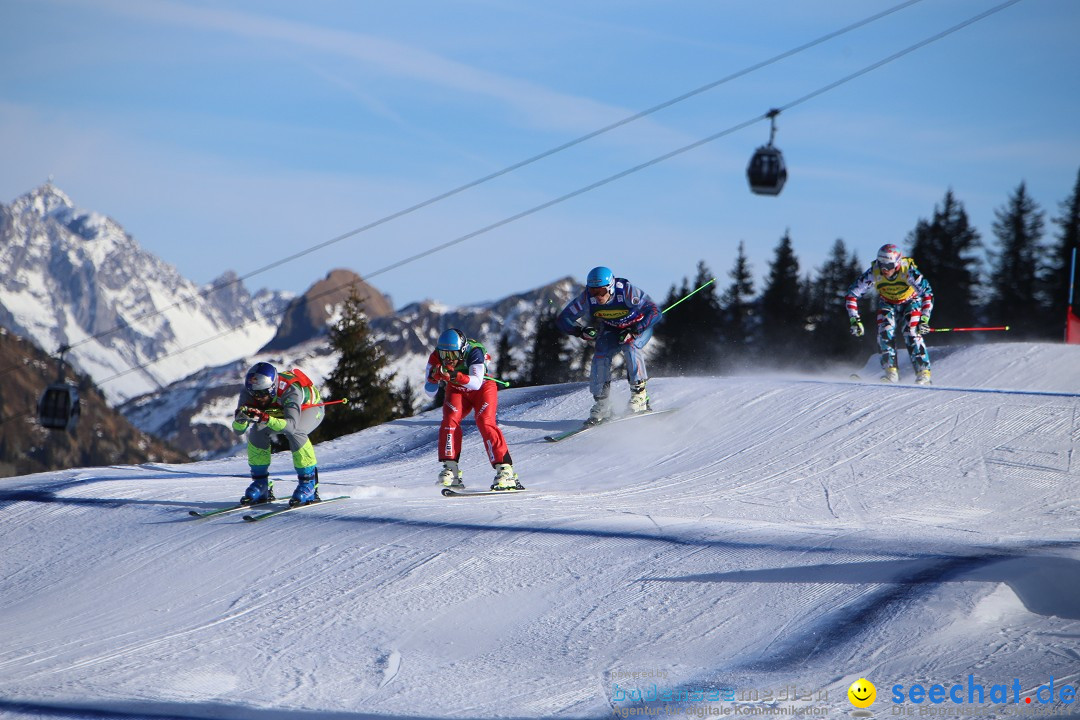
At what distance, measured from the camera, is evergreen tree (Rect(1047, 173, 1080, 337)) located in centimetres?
4469

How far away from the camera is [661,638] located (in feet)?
23.4

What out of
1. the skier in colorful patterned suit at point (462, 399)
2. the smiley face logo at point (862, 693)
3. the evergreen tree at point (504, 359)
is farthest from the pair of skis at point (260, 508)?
the evergreen tree at point (504, 359)

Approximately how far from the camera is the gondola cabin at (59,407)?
15594 mm

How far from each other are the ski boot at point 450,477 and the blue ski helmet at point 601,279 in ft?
11.1

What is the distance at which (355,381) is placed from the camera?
3766cm

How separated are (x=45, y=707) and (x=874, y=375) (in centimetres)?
1619

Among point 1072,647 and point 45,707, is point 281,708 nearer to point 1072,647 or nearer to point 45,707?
point 45,707

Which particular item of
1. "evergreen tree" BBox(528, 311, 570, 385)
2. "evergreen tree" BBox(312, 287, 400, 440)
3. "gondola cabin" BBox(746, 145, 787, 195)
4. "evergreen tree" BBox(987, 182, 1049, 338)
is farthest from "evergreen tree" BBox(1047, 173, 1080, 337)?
"gondola cabin" BBox(746, 145, 787, 195)

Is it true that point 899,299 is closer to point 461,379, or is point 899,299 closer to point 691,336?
Result: point 461,379

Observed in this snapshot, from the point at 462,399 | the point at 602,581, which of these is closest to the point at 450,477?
the point at 462,399

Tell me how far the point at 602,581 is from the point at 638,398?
672 centimetres

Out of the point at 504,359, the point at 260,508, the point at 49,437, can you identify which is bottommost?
the point at 49,437

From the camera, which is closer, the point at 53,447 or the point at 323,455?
the point at 323,455

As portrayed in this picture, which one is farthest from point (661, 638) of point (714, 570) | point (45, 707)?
point (45, 707)
